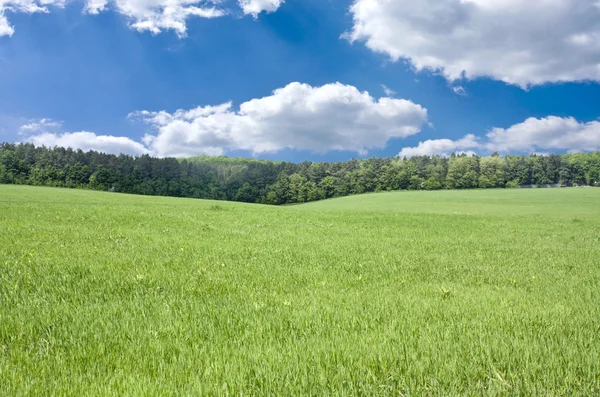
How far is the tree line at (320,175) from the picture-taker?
5113 inches

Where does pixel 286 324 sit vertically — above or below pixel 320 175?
below

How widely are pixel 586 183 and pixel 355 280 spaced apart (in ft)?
572

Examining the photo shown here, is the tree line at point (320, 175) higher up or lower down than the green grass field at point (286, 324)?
higher up

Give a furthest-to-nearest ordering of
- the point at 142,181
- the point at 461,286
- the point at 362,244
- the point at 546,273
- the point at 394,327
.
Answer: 1. the point at 142,181
2. the point at 362,244
3. the point at 546,273
4. the point at 461,286
5. the point at 394,327

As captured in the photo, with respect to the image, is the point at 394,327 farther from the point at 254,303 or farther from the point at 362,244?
the point at 362,244

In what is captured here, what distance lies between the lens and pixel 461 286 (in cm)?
782

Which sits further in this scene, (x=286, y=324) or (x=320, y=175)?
(x=320, y=175)

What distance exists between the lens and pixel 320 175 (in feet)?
465

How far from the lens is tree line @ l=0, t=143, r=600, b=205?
12988 cm

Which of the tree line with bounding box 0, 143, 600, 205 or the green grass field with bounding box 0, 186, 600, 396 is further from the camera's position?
the tree line with bounding box 0, 143, 600, 205

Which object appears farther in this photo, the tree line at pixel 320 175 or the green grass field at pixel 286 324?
the tree line at pixel 320 175

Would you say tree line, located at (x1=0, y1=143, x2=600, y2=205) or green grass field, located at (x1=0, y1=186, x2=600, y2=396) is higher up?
tree line, located at (x1=0, y1=143, x2=600, y2=205)

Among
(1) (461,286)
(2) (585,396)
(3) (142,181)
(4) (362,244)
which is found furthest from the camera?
(3) (142,181)

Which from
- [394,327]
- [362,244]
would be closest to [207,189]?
[362,244]
